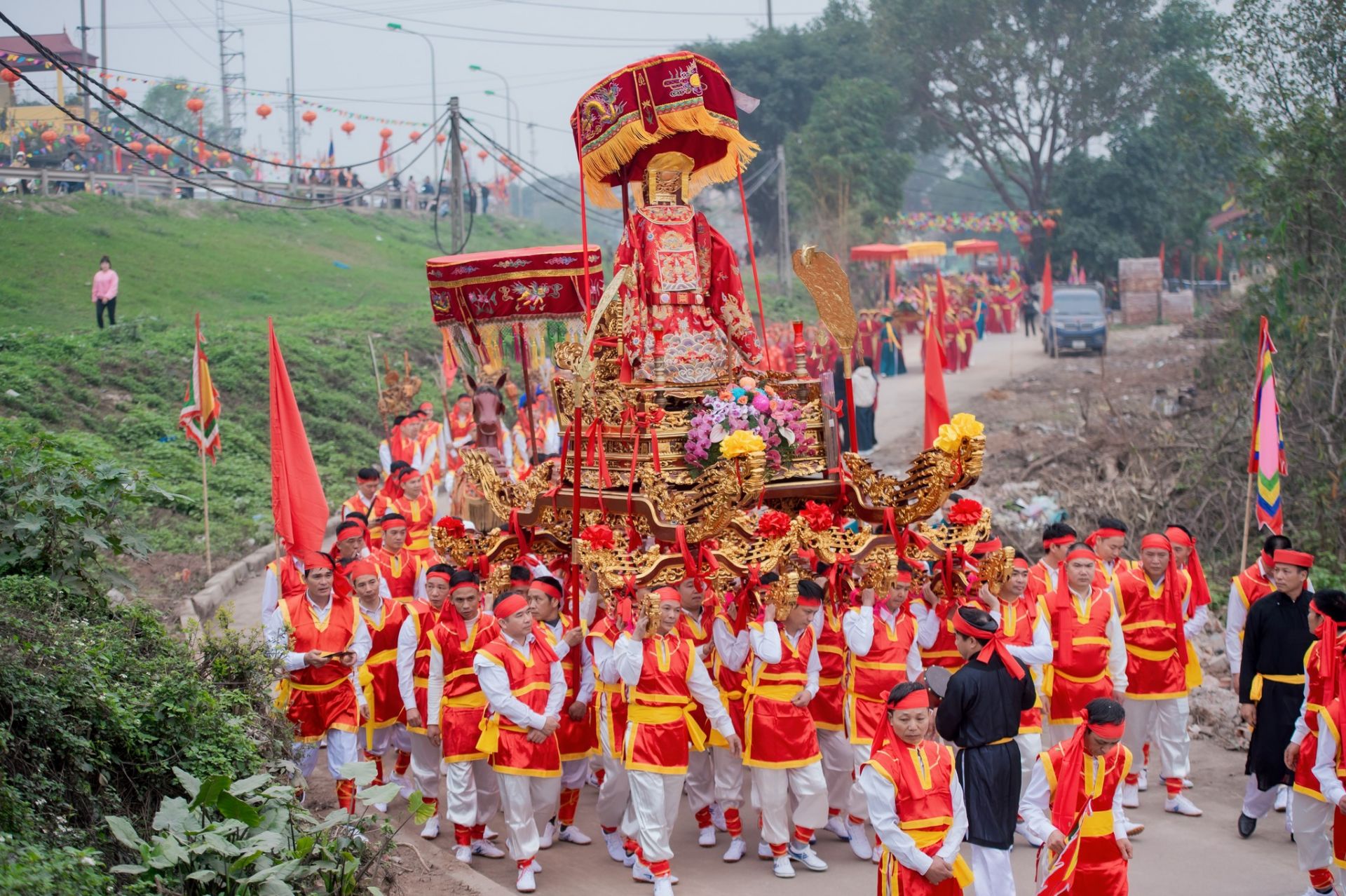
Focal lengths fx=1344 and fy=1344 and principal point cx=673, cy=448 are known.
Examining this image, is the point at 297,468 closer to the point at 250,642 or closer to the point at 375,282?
the point at 250,642

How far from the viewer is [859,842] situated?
8.05m

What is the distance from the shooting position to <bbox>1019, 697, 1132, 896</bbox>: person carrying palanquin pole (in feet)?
18.8

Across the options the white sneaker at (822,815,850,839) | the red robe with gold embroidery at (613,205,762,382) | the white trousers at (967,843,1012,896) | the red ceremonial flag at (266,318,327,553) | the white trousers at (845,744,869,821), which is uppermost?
the red robe with gold embroidery at (613,205,762,382)

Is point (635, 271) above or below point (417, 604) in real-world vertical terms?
above

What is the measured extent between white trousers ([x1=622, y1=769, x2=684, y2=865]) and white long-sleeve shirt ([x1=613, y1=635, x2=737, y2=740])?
1.23 feet

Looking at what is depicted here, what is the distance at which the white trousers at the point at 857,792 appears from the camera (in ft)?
26.5

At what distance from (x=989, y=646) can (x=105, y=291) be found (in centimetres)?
1992

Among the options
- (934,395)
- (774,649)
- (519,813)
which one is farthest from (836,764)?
(934,395)

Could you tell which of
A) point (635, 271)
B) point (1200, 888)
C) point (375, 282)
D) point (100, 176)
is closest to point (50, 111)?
point (100, 176)

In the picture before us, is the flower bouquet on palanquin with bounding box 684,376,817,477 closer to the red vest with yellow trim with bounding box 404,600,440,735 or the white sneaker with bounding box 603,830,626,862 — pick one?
the red vest with yellow trim with bounding box 404,600,440,735

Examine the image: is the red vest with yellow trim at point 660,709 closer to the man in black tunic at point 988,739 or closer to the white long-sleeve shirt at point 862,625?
the white long-sleeve shirt at point 862,625

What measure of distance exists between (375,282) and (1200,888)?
29.5 meters

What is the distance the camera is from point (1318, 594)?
691 centimetres

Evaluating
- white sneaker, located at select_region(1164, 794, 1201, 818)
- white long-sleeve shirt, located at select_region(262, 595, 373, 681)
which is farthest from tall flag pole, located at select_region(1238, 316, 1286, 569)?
white long-sleeve shirt, located at select_region(262, 595, 373, 681)
